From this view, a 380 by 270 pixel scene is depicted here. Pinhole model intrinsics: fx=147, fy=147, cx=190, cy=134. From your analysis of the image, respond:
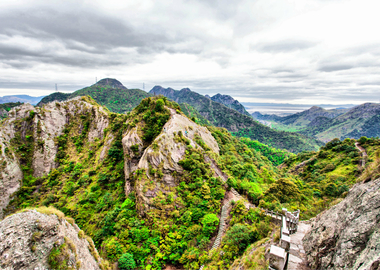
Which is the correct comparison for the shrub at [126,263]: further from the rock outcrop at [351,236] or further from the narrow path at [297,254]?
the rock outcrop at [351,236]

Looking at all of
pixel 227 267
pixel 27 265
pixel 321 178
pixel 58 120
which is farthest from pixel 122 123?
pixel 321 178

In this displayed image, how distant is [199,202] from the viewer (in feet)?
82.7

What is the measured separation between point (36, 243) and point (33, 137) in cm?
6026

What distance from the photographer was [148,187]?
2577 cm

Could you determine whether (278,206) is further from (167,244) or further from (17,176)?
(17,176)

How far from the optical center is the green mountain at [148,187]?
19.2 meters

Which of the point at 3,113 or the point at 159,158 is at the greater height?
the point at 3,113

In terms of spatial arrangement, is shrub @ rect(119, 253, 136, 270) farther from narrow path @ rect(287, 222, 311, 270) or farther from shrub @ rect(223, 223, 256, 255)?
narrow path @ rect(287, 222, 311, 270)

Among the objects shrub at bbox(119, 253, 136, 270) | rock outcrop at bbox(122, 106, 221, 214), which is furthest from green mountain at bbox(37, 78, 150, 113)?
shrub at bbox(119, 253, 136, 270)

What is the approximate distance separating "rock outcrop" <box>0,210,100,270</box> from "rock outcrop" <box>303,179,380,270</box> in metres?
18.6

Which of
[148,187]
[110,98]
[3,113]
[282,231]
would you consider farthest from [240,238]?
[110,98]

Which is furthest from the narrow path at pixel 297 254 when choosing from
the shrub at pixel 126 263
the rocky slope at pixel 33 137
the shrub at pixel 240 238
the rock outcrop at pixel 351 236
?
the rocky slope at pixel 33 137

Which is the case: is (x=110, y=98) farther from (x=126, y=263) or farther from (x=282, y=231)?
(x=282, y=231)

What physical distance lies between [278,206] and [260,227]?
18.9 feet
